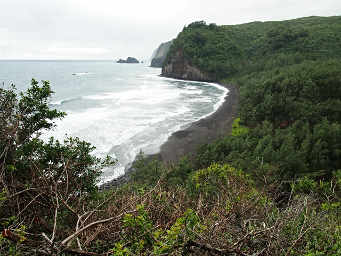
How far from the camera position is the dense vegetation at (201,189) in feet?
Result: 11.1

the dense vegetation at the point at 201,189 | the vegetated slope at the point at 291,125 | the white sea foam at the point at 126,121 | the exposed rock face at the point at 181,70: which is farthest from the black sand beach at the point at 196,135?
the exposed rock face at the point at 181,70

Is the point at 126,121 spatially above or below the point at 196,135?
above

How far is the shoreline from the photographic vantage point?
21155 mm

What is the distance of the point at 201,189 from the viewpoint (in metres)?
9.05

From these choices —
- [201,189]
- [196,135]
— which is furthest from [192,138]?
[201,189]

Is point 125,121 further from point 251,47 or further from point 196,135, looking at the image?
point 251,47

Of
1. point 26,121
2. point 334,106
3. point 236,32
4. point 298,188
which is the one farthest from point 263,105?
point 236,32

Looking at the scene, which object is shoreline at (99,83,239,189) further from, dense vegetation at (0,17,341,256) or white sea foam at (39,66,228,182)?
dense vegetation at (0,17,341,256)

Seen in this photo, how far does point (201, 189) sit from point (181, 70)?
8660 centimetres

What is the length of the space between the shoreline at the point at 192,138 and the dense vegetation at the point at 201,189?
1.87m

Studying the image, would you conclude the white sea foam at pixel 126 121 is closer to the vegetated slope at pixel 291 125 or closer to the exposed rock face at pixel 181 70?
the vegetated slope at pixel 291 125

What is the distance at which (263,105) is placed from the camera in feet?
92.3

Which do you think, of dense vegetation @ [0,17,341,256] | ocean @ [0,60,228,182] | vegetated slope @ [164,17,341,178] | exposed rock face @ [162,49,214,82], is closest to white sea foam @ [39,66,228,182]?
ocean @ [0,60,228,182]

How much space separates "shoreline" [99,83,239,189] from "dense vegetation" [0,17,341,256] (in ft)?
6.13
